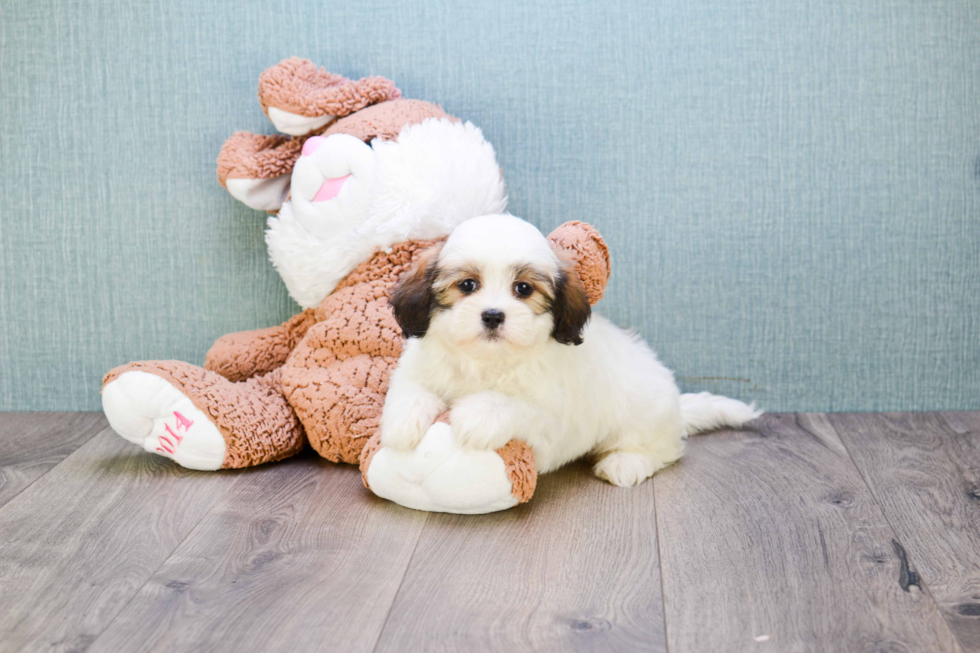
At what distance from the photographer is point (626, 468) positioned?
1853mm

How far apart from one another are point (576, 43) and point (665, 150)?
0.36m

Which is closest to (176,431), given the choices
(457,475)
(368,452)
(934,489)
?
(368,452)

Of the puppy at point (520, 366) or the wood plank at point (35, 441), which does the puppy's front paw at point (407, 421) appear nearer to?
the puppy at point (520, 366)

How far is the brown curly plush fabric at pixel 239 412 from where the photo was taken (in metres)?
1.87

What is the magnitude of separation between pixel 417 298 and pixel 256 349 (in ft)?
2.34

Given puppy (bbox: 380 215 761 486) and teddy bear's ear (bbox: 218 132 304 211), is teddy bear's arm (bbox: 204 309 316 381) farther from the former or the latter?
puppy (bbox: 380 215 761 486)

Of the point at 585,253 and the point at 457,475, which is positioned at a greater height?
the point at 585,253

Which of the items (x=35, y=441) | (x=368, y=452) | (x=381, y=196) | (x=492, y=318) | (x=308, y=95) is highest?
(x=308, y=95)

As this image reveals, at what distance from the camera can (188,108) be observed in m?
2.27

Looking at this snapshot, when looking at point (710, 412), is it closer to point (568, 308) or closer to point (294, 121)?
point (568, 308)

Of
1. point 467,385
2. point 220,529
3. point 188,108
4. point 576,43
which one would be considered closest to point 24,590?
point 220,529

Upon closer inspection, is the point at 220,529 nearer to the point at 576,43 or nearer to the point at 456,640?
the point at 456,640

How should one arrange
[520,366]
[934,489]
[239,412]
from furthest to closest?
[239,412] < [934,489] < [520,366]

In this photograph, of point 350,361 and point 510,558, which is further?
point 350,361
